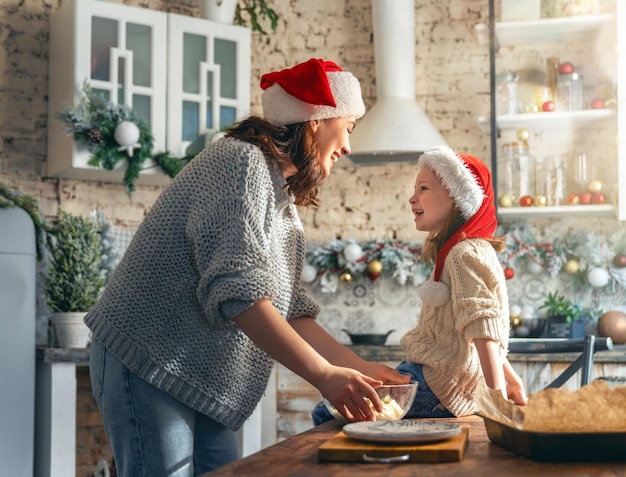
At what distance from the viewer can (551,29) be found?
4.18 m

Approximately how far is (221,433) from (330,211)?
282 cm

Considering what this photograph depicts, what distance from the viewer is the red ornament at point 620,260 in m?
4.12

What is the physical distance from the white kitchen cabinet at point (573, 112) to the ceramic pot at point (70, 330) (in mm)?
1899

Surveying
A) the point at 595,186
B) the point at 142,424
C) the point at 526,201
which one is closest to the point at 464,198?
the point at 142,424

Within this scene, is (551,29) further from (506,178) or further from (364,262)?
(364,262)

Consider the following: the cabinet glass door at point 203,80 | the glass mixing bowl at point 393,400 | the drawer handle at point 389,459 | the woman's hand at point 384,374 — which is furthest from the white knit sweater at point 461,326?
the cabinet glass door at point 203,80

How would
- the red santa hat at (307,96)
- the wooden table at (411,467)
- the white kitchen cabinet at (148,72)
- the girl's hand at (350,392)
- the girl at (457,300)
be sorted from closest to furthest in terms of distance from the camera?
the wooden table at (411,467) → the girl's hand at (350,392) → the red santa hat at (307,96) → the girl at (457,300) → the white kitchen cabinet at (148,72)

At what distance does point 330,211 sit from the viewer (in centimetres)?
456

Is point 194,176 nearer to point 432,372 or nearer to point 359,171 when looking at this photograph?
point 432,372

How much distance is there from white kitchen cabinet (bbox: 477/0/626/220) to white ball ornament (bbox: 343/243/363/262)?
705 millimetres

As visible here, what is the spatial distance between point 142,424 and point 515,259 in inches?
116

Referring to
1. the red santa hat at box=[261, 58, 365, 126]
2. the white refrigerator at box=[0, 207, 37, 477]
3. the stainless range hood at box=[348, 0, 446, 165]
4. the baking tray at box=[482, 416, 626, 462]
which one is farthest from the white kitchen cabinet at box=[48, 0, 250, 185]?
the baking tray at box=[482, 416, 626, 462]

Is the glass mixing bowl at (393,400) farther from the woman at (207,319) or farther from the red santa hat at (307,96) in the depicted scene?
the red santa hat at (307,96)

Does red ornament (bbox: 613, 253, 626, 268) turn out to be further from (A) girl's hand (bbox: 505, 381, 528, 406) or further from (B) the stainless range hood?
(A) girl's hand (bbox: 505, 381, 528, 406)
